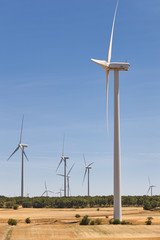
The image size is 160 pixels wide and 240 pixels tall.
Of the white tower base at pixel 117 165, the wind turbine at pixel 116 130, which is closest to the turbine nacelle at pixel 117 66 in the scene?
the wind turbine at pixel 116 130

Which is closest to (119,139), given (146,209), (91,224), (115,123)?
(115,123)

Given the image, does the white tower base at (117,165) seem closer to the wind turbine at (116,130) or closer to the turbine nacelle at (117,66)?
the wind turbine at (116,130)

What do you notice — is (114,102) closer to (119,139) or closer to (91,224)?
(119,139)

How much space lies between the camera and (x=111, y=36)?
242ft

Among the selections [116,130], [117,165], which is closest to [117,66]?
[116,130]

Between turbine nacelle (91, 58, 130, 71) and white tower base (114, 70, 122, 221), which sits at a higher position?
turbine nacelle (91, 58, 130, 71)

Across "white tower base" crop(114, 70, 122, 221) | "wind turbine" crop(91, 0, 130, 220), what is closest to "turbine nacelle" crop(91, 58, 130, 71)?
"wind turbine" crop(91, 0, 130, 220)

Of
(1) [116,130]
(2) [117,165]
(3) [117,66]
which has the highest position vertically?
(3) [117,66]

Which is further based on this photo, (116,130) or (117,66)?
(117,66)

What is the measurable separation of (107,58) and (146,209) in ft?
199

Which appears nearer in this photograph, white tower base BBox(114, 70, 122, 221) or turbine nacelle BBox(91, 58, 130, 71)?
white tower base BBox(114, 70, 122, 221)

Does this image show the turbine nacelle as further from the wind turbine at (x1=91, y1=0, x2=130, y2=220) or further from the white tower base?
the white tower base

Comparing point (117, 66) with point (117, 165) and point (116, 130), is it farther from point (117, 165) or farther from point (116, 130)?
point (117, 165)

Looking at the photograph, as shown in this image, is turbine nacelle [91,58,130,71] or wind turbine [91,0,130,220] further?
turbine nacelle [91,58,130,71]
